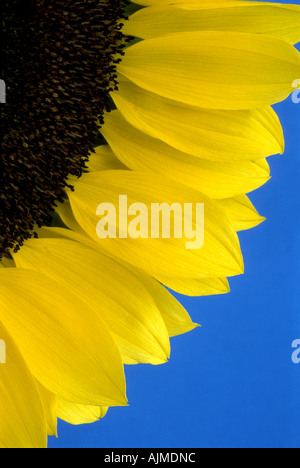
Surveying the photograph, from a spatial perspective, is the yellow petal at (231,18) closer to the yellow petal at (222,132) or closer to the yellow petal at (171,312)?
the yellow petal at (222,132)

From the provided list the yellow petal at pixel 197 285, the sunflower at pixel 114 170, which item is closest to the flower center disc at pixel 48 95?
the sunflower at pixel 114 170

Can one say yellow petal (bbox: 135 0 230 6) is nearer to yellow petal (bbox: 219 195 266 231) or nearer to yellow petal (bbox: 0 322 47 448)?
yellow petal (bbox: 219 195 266 231)

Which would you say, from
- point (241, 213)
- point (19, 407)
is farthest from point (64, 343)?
point (241, 213)

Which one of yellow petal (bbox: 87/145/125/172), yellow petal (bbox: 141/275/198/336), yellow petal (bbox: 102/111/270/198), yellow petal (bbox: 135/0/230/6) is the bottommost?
yellow petal (bbox: 141/275/198/336)

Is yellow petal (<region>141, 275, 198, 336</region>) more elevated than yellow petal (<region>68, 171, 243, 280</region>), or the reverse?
yellow petal (<region>68, 171, 243, 280</region>)

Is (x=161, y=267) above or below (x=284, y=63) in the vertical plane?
below

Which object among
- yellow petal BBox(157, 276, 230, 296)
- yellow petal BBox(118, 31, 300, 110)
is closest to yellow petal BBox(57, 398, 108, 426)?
yellow petal BBox(157, 276, 230, 296)

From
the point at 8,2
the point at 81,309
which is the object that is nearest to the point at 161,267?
the point at 81,309

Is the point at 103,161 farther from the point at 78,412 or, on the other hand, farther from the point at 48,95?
the point at 78,412

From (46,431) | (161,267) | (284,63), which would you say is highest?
(284,63)

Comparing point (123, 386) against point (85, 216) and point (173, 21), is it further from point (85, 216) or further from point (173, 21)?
point (173, 21)
